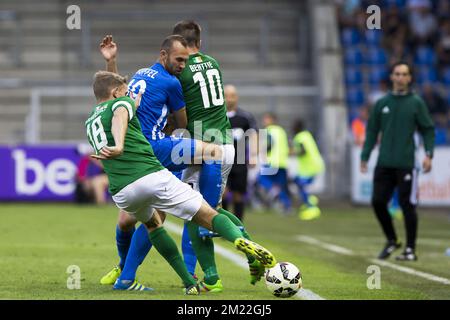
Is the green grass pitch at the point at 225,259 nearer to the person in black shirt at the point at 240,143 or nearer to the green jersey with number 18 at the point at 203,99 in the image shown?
the person in black shirt at the point at 240,143

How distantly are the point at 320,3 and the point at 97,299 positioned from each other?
2209 centimetres

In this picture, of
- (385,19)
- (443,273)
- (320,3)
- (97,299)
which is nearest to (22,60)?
(320,3)

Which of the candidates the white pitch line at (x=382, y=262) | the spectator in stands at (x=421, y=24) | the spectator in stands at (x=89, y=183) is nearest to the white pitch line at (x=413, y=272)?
the white pitch line at (x=382, y=262)

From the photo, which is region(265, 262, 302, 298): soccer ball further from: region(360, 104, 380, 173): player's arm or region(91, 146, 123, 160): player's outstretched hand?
region(360, 104, 380, 173): player's arm

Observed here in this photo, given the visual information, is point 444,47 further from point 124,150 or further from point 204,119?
point 124,150

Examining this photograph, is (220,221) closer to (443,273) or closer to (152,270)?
(152,270)

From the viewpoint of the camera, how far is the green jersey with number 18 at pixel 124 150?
8.26 metres

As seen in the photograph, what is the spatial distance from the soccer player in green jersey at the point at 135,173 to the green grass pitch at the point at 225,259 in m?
0.62

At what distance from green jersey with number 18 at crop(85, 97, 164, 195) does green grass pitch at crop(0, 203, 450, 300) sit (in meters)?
0.97

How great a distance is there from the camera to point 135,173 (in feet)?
27.1

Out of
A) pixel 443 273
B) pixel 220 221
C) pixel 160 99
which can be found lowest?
pixel 443 273

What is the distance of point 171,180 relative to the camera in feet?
27.2

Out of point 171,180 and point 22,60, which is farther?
point 22,60

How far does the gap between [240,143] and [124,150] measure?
8334mm
